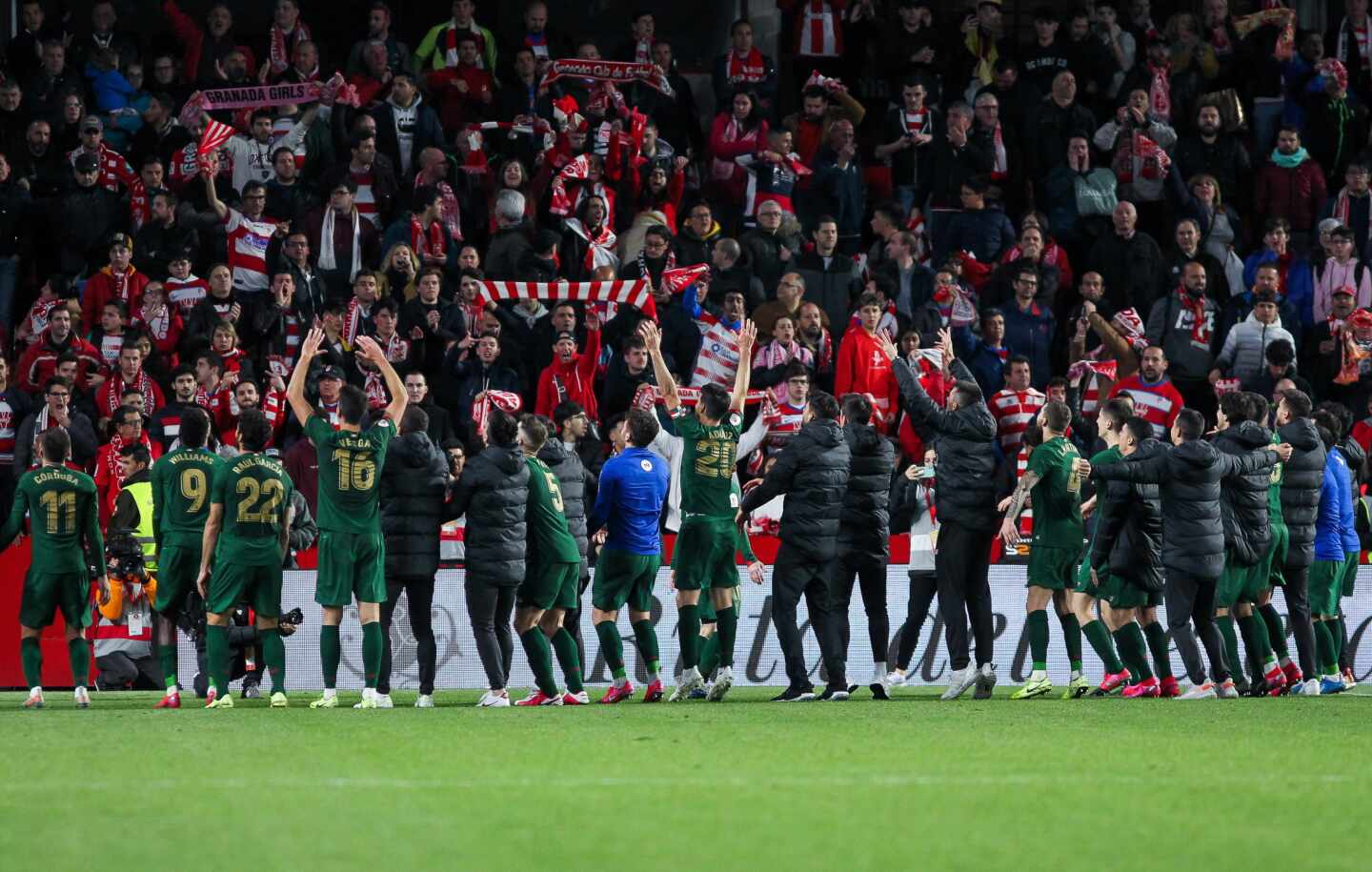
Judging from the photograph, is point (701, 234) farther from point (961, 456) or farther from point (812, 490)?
point (812, 490)

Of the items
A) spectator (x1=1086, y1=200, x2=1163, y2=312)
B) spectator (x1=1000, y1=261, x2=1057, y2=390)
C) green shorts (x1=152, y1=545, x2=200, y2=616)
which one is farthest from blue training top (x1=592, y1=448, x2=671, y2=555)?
spectator (x1=1086, y1=200, x2=1163, y2=312)

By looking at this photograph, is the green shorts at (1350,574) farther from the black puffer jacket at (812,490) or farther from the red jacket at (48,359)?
the red jacket at (48,359)

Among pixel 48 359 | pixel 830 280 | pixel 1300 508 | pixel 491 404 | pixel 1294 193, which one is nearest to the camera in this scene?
pixel 1300 508

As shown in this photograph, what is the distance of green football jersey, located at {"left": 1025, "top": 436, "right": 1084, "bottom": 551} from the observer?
549 inches

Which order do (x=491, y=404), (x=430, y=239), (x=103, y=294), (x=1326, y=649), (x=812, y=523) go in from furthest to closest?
(x=430, y=239), (x=103, y=294), (x=491, y=404), (x=1326, y=649), (x=812, y=523)

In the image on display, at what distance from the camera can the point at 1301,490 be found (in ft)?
47.7

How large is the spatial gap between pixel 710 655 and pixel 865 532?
1.39 meters

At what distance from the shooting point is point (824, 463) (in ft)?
44.7

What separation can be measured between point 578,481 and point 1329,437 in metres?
5.66

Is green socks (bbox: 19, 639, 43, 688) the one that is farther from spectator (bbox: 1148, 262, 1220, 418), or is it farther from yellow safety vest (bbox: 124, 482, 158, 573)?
spectator (bbox: 1148, 262, 1220, 418)

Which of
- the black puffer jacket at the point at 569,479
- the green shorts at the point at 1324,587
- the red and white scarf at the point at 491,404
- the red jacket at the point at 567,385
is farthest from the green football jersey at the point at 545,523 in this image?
the green shorts at the point at 1324,587

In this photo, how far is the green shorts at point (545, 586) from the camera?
1341cm

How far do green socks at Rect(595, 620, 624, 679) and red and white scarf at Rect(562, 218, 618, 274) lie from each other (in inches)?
255

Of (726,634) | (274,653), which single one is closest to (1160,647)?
(726,634)
